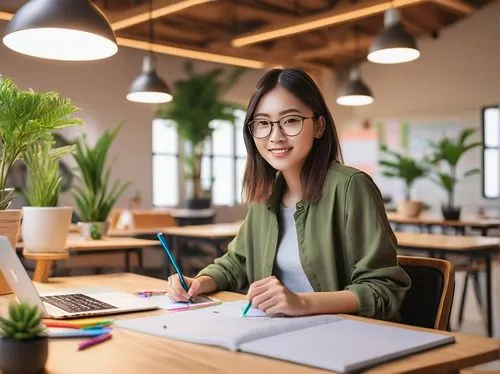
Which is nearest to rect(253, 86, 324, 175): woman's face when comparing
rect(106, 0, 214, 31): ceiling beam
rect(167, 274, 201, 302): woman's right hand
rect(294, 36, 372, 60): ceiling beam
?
rect(167, 274, 201, 302): woman's right hand

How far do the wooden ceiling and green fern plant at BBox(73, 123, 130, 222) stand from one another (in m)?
3.96

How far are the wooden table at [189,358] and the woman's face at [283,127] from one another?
0.68 meters

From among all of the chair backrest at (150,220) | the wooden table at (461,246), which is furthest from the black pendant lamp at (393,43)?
the chair backrest at (150,220)

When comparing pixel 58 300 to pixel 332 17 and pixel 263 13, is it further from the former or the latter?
pixel 263 13

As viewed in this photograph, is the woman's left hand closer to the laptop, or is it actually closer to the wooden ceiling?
the laptop

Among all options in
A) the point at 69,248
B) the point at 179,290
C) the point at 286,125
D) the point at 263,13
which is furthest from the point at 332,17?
the point at 179,290

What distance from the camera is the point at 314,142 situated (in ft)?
6.15

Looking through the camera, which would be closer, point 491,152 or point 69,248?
point 69,248

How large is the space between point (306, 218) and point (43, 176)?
110 cm

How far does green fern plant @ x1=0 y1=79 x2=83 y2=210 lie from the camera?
178cm

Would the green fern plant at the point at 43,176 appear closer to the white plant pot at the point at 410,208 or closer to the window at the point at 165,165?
the white plant pot at the point at 410,208

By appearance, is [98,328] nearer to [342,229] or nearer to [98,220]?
[342,229]

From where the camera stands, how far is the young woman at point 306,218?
158cm

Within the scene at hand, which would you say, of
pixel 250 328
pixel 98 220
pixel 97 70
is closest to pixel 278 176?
pixel 250 328
